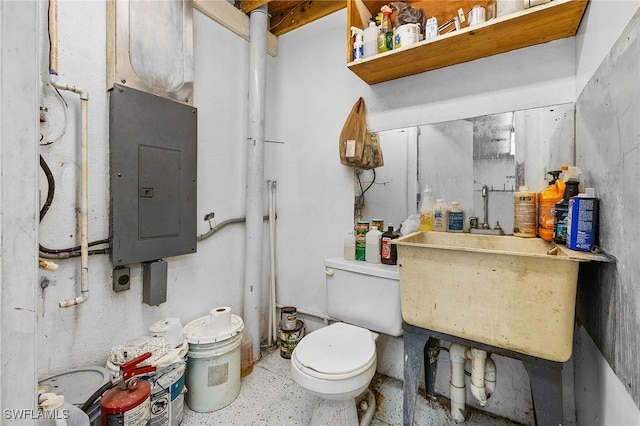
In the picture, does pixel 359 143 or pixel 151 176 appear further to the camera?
pixel 359 143

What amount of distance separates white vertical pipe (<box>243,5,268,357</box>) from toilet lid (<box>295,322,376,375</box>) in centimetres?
67

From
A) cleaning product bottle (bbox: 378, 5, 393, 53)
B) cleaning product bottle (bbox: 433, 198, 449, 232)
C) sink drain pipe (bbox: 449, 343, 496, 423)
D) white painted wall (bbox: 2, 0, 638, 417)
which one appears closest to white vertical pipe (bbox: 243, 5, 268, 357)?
white painted wall (bbox: 2, 0, 638, 417)

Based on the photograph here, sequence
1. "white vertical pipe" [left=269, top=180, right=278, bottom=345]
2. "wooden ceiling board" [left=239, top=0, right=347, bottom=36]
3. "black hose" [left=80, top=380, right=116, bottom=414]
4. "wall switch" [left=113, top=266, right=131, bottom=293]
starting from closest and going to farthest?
"black hose" [left=80, top=380, right=116, bottom=414] → "wall switch" [left=113, top=266, right=131, bottom=293] → "wooden ceiling board" [left=239, top=0, right=347, bottom=36] → "white vertical pipe" [left=269, top=180, right=278, bottom=345]

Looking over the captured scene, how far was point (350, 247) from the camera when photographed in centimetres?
174

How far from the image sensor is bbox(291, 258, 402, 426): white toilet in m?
1.17

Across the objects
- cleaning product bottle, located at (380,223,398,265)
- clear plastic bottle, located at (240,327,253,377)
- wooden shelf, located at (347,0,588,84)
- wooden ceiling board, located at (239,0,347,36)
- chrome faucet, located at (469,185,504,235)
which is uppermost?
wooden ceiling board, located at (239,0,347,36)

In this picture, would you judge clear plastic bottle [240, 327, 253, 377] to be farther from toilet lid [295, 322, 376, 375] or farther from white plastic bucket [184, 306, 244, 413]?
toilet lid [295, 322, 376, 375]

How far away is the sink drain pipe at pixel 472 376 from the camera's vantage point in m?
1.17

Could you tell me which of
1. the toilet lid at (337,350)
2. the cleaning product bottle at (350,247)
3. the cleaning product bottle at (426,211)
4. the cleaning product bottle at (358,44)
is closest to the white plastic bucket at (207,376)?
the toilet lid at (337,350)

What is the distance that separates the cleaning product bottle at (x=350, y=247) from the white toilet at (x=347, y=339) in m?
0.06

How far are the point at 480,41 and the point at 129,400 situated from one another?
2110mm

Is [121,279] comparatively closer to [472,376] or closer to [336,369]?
[336,369]

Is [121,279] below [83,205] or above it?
below

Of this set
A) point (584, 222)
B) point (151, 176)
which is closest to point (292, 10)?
point (151, 176)
